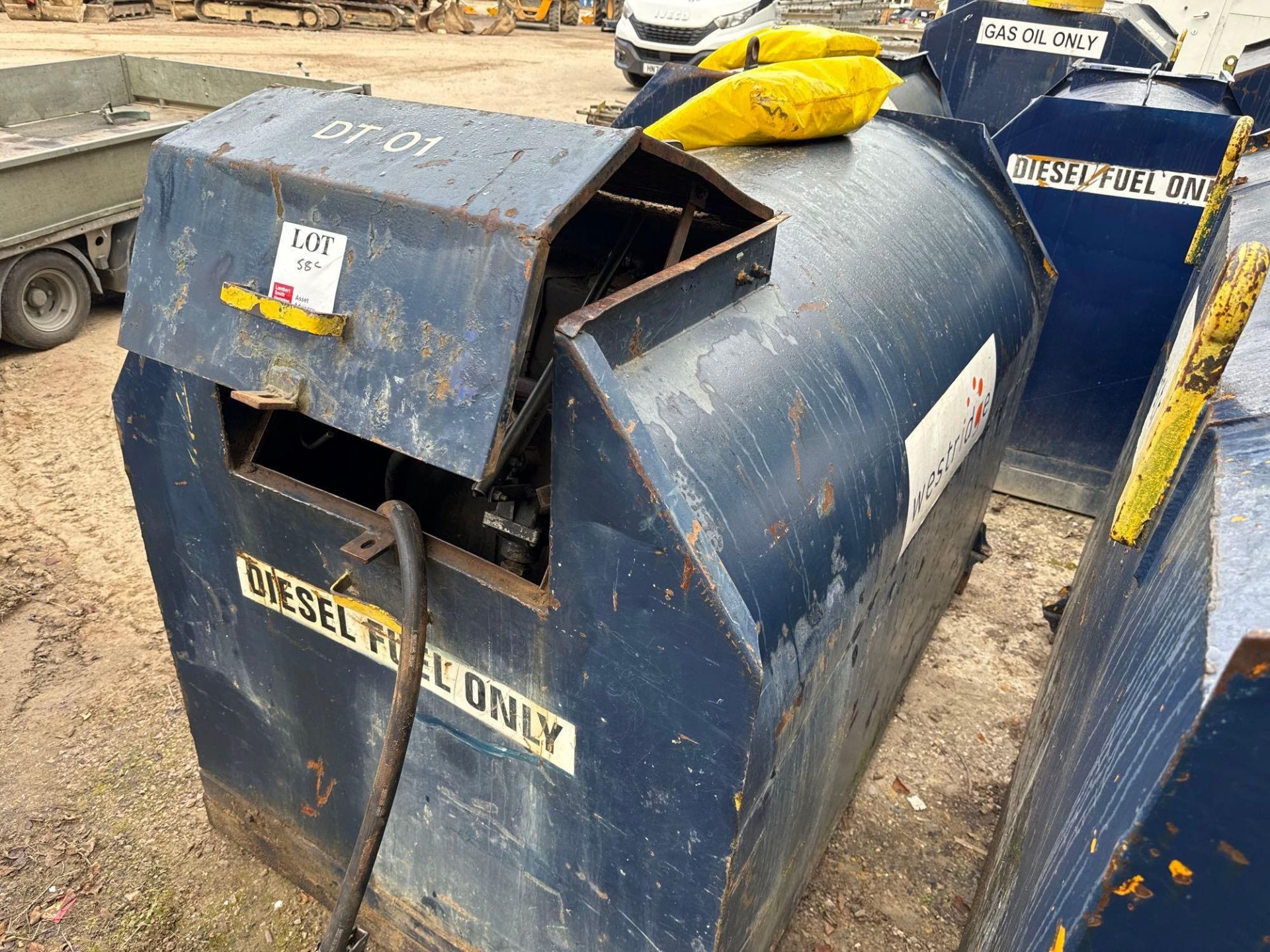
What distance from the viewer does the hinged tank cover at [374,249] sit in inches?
51.5

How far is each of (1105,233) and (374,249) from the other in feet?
12.5

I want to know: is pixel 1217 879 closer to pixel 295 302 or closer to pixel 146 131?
pixel 295 302

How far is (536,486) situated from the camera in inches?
68.5

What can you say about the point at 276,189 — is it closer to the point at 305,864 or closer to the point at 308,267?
the point at 308,267

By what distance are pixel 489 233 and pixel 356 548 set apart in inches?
24.1

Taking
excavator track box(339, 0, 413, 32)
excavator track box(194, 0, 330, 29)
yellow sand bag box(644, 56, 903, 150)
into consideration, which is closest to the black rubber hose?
yellow sand bag box(644, 56, 903, 150)

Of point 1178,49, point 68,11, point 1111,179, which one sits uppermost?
point 1178,49

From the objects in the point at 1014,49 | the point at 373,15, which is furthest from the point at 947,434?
the point at 373,15

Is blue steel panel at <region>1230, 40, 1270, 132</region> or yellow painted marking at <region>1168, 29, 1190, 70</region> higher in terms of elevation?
yellow painted marking at <region>1168, 29, 1190, 70</region>

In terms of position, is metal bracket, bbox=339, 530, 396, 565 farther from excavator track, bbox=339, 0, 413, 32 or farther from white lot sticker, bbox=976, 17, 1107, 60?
excavator track, bbox=339, 0, 413, 32

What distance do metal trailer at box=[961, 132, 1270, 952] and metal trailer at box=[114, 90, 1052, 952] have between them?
46 centimetres

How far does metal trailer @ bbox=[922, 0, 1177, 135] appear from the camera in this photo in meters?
6.63

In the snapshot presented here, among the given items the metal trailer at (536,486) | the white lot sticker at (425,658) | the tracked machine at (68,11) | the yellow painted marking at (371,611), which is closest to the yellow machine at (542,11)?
the tracked machine at (68,11)

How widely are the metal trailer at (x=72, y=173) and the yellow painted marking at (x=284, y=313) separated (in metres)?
3.80
